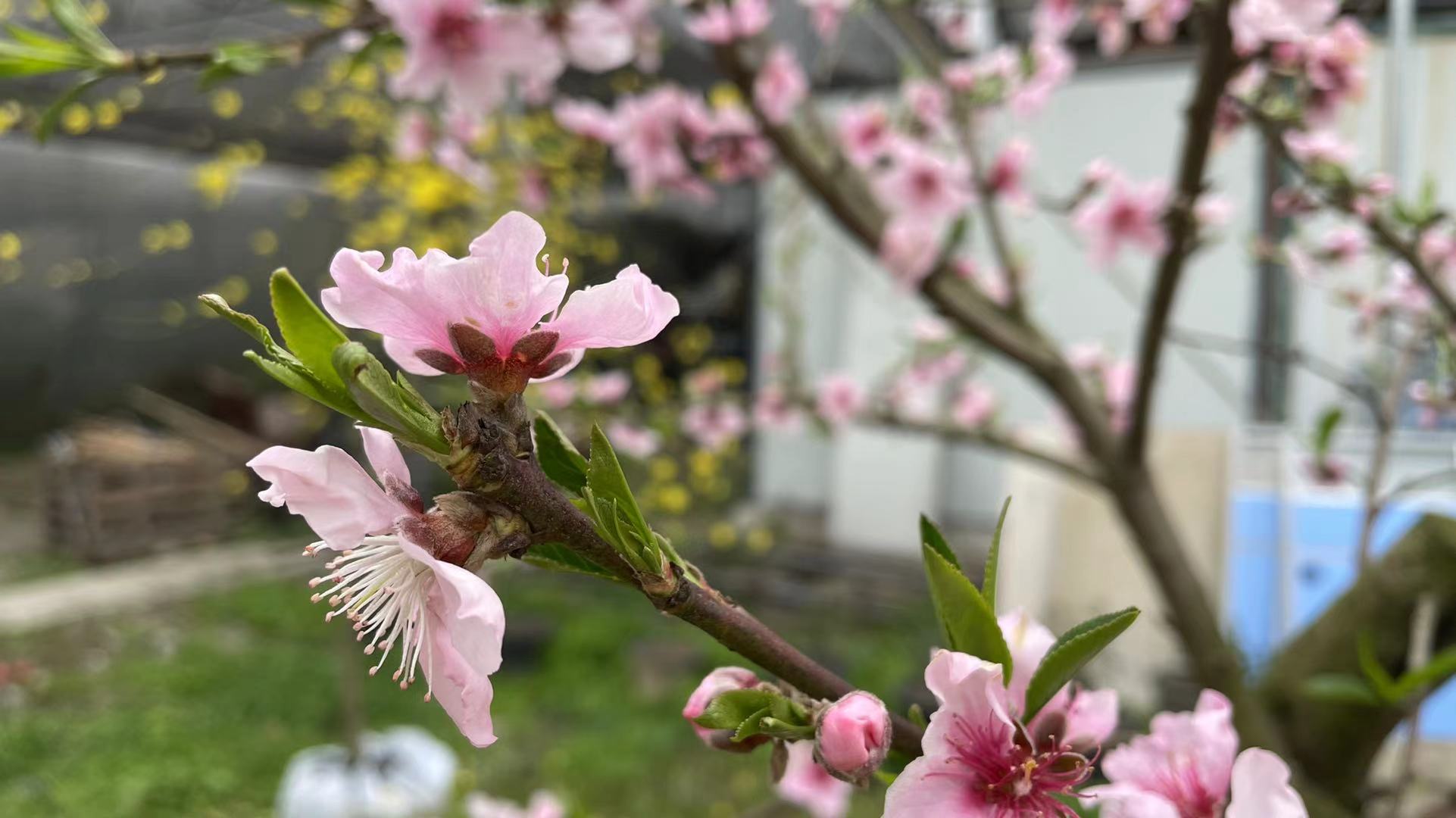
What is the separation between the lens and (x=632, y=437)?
8.00 ft

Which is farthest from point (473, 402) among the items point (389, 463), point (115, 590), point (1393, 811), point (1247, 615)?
point (115, 590)

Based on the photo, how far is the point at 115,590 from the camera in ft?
13.8

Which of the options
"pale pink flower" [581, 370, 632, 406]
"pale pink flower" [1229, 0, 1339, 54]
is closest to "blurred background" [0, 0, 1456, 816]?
"pale pink flower" [581, 370, 632, 406]

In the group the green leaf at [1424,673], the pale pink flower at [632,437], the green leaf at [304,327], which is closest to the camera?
the green leaf at [304,327]

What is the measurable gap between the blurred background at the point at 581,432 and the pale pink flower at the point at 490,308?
64 centimetres

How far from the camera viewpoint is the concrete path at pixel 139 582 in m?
3.89

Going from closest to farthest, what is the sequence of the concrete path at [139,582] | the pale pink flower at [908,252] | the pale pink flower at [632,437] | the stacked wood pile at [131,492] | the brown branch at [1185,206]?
the brown branch at [1185,206]
the pale pink flower at [908,252]
the pale pink flower at [632,437]
the concrete path at [139,582]
the stacked wood pile at [131,492]

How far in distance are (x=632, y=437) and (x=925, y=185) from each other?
3.38 ft

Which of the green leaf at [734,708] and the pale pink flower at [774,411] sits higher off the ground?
the green leaf at [734,708]

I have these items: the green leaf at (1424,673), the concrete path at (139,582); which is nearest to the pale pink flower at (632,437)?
the concrete path at (139,582)

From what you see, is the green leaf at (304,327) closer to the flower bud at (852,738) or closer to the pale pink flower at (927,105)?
the flower bud at (852,738)

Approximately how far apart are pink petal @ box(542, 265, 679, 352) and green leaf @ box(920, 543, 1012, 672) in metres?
0.12

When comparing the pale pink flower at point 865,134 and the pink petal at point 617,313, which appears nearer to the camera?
the pink petal at point 617,313

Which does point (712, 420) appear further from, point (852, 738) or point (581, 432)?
point (852, 738)
